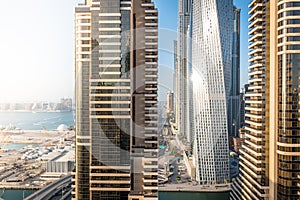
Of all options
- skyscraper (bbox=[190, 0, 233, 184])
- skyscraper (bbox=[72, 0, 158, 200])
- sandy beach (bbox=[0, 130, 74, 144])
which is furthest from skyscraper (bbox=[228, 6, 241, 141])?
skyscraper (bbox=[72, 0, 158, 200])

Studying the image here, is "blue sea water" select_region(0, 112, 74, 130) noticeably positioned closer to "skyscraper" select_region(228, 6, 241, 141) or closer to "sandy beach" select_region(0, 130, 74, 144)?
"sandy beach" select_region(0, 130, 74, 144)

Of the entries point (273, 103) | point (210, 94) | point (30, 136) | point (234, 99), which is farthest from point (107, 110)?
point (30, 136)

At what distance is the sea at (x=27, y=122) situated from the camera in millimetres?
A: 5836

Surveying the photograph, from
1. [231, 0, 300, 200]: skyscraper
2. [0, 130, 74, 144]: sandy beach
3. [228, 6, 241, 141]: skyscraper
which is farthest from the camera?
[228, 6, 241, 141]: skyscraper

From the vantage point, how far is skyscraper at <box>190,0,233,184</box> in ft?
25.3

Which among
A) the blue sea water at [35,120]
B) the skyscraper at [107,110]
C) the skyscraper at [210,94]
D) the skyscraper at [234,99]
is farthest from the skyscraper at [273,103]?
the skyscraper at [234,99]

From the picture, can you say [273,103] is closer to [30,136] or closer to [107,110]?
[107,110]

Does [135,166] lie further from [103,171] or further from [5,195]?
[5,195]

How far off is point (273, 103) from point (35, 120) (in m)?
6.73

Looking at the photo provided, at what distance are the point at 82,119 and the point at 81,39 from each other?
92 cm

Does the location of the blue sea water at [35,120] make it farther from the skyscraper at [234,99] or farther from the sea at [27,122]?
the skyscraper at [234,99]

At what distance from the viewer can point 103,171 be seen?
3049 mm

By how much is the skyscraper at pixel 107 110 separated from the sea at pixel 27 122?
2573 mm

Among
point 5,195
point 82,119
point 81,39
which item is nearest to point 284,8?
point 81,39
